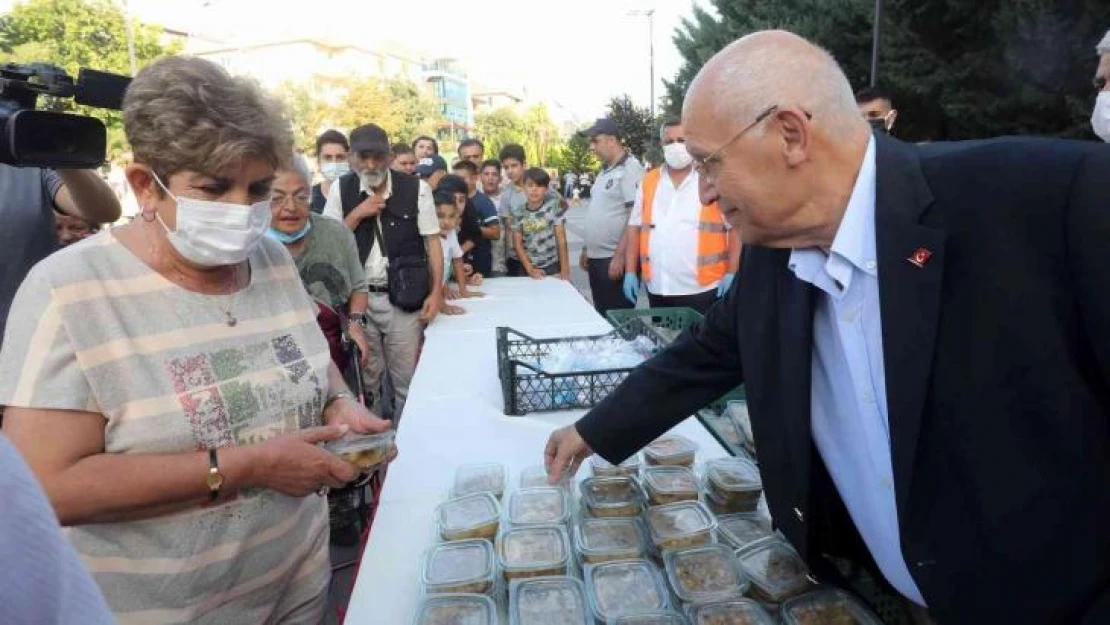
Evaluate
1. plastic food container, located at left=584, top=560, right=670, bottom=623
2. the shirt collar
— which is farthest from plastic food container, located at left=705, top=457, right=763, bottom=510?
the shirt collar

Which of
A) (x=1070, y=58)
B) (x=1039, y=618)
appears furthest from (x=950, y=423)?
(x=1070, y=58)

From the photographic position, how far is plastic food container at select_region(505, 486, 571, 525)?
1681mm

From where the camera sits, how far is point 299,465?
1.44 m

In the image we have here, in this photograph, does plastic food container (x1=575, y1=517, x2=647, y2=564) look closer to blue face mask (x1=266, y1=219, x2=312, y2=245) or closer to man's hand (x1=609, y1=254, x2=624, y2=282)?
blue face mask (x1=266, y1=219, x2=312, y2=245)

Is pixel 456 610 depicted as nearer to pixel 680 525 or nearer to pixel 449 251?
pixel 680 525

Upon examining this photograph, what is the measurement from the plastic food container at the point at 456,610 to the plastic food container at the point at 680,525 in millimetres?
428

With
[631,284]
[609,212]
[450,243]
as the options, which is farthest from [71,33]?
[631,284]

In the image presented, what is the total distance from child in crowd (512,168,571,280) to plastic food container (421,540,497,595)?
188 inches

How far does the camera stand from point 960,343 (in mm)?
1145

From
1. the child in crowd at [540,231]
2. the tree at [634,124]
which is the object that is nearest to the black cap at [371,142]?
the child in crowd at [540,231]

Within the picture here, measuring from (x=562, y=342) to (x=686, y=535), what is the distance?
1519mm

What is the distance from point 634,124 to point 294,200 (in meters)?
19.7

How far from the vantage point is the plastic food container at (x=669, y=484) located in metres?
1.76

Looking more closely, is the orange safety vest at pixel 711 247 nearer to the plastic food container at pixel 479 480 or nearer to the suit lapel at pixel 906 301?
the plastic food container at pixel 479 480
